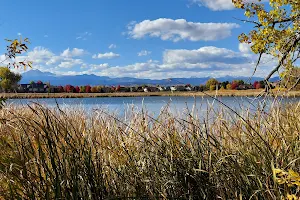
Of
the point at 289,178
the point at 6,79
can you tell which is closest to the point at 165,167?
the point at 289,178

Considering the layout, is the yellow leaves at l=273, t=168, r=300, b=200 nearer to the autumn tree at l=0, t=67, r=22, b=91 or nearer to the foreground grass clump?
the foreground grass clump

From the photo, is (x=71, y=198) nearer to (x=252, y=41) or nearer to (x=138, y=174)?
(x=138, y=174)

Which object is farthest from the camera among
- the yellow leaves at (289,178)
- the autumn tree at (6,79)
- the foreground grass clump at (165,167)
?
the autumn tree at (6,79)

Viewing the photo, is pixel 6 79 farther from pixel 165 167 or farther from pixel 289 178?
pixel 289 178

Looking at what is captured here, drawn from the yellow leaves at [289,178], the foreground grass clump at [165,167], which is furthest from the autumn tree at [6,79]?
the yellow leaves at [289,178]

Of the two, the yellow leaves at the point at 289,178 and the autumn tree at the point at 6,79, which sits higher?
the autumn tree at the point at 6,79

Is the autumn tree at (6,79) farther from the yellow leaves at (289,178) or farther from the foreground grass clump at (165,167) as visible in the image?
the yellow leaves at (289,178)

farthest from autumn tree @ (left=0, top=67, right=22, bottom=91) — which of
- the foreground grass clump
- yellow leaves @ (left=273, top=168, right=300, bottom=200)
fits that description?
yellow leaves @ (left=273, top=168, right=300, bottom=200)

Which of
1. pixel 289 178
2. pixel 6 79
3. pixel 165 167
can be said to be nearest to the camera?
pixel 289 178

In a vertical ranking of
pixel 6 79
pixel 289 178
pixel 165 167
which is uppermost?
pixel 6 79

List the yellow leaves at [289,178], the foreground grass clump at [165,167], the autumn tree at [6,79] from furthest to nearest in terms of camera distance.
→ the autumn tree at [6,79], the foreground grass clump at [165,167], the yellow leaves at [289,178]

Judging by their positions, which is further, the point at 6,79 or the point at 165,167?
the point at 6,79

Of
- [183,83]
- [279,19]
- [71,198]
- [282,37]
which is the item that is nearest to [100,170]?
[71,198]

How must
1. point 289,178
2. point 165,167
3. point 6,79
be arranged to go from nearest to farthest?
point 289,178, point 165,167, point 6,79
